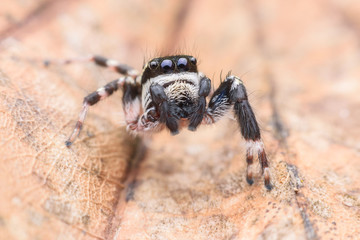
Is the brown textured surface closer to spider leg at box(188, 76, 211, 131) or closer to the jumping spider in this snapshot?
the jumping spider

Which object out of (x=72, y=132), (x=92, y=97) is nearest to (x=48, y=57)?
(x=92, y=97)

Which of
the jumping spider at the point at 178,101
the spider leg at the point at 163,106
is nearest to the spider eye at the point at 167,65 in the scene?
the jumping spider at the point at 178,101

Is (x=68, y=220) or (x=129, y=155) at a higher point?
(x=129, y=155)

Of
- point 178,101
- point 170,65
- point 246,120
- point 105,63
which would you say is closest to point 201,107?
point 178,101

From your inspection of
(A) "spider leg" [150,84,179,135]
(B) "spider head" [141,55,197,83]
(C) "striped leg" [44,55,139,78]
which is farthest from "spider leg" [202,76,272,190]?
(C) "striped leg" [44,55,139,78]

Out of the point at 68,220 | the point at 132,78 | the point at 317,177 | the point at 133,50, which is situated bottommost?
the point at 68,220

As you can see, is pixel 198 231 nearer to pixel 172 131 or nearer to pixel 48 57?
pixel 172 131

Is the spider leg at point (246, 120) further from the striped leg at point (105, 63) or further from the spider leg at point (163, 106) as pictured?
the striped leg at point (105, 63)
